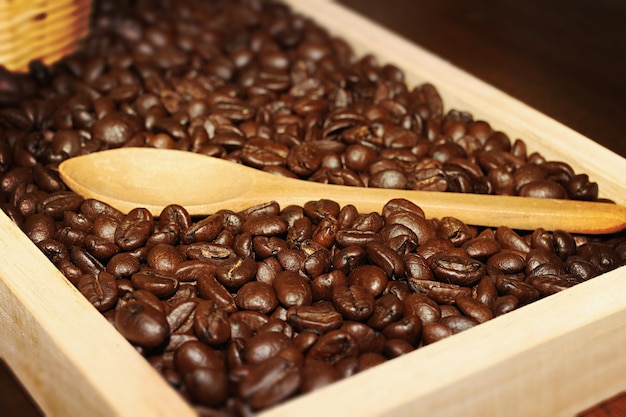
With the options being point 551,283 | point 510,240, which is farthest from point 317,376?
point 510,240

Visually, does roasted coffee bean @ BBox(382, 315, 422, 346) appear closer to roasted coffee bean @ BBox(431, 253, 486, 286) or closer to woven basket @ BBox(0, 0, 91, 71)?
roasted coffee bean @ BBox(431, 253, 486, 286)

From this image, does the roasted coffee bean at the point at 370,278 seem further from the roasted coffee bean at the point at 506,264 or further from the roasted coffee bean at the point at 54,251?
the roasted coffee bean at the point at 54,251

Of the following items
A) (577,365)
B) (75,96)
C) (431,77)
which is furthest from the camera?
(431,77)

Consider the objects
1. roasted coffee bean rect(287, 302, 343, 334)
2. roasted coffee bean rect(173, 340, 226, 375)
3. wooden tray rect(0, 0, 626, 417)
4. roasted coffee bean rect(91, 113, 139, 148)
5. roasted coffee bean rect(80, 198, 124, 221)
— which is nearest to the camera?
wooden tray rect(0, 0, 626, 417)

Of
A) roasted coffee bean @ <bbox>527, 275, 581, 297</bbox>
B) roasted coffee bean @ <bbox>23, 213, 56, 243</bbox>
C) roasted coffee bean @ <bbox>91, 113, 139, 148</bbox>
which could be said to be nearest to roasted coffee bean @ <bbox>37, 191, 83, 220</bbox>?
roasted coffee bean @ <bbox>23, 213, 56, 243</bbox>

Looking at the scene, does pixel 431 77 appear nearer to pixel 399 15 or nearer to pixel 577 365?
pixel 399 15

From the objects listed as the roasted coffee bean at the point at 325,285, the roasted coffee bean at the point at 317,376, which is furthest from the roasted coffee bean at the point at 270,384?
the roasted coffee bean at the point at 325,285

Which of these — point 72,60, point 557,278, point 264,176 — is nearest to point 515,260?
point 557,278
